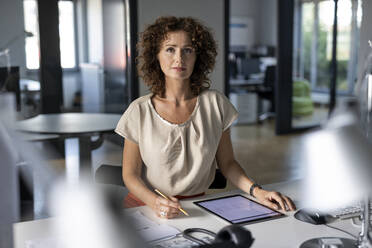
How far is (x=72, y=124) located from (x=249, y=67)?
17.6 ft

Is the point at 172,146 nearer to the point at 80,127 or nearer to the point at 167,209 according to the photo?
the point at 167,209

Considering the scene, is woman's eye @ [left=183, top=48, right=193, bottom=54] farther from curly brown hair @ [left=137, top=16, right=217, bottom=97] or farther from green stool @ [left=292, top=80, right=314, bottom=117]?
green stool @ [left=292, top=80, right=314, bottom=117]

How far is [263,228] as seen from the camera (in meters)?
1.23

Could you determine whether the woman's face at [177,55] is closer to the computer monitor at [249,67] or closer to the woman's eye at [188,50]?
the woman's eye at [188,50]

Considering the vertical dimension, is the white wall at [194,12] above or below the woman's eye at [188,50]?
above

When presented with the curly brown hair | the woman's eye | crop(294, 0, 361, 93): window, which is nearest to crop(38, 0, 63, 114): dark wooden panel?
the curly brown hair

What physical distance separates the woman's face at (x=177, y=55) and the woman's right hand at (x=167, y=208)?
1.59 ft

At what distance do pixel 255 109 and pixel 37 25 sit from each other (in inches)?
154

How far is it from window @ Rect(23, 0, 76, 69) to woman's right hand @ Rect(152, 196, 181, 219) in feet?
11.0

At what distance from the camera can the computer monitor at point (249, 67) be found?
7.72 m

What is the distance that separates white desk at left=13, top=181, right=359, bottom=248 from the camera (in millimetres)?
1132

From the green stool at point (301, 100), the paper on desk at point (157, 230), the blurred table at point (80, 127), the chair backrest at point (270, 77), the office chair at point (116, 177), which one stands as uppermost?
the chair backrest at point (270, 77)

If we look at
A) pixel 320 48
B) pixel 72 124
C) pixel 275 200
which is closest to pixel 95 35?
pixel 72 124

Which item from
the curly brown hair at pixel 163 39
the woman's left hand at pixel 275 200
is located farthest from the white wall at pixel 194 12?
the woman's left hand at pixel 275 200
